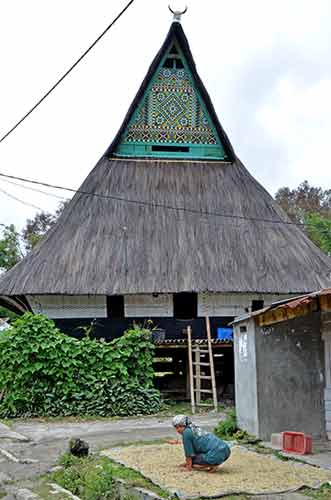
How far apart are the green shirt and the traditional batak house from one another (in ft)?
32.2

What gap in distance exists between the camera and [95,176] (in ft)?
71.4

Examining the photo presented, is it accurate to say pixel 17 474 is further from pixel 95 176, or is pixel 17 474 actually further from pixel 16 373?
pixel 95 176

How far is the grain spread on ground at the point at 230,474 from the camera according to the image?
774 centimetres

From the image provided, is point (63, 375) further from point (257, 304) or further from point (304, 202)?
point (304, 202)

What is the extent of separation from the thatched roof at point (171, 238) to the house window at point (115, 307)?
1.07 metres

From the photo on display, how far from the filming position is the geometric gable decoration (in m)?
22.4

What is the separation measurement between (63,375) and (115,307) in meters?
3.58

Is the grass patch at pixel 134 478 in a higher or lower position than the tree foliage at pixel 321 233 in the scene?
lower

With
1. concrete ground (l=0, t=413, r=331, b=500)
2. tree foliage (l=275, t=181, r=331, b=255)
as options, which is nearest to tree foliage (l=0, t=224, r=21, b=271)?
tree foliage (l=275, t=181, r=331, b=255)

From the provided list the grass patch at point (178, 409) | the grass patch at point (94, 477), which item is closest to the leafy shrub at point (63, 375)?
the grass patch at point (178, 409)

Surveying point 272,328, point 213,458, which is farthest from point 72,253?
point 213,458

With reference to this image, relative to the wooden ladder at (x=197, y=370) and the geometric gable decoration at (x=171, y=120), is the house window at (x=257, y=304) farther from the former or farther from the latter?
the geometric gable decoration at (x=171, y=120)

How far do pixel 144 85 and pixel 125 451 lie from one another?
1398cm

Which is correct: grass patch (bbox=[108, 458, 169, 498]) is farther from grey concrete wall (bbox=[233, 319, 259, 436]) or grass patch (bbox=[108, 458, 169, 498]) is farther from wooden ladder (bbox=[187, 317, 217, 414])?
wooden ladder (bbox=[187, 317, 217, 414])
